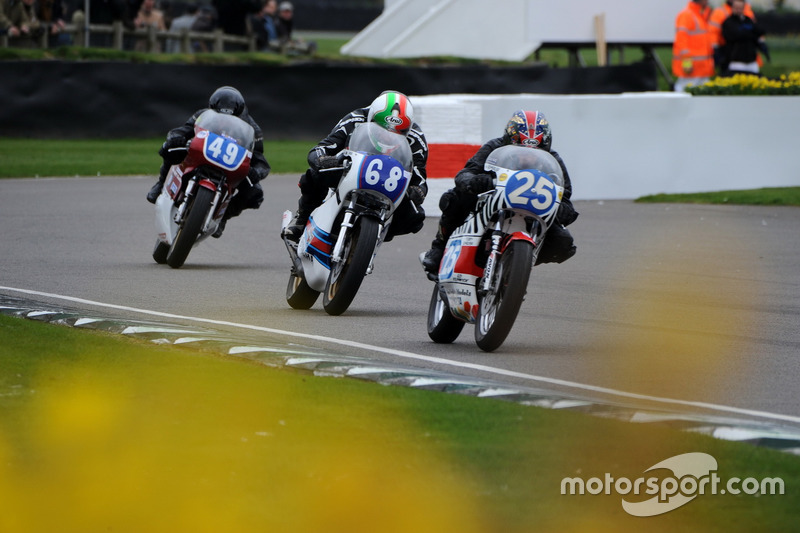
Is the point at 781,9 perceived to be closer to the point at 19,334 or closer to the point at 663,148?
the point at 663,148

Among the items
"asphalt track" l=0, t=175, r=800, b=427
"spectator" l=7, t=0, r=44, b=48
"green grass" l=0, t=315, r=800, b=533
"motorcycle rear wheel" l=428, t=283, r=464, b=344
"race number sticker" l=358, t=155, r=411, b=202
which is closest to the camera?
"green grass" l=0, t=315, r=800, b=533

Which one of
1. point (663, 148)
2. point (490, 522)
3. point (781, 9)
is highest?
point (781, 9)

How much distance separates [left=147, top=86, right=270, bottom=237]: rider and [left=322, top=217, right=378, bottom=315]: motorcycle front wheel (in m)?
2.60

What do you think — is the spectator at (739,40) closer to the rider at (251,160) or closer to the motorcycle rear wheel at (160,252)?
the rider at (251,160)

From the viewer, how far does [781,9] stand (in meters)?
60.3

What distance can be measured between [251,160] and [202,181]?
597mm

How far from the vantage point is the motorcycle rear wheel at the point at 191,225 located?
40.3 ft

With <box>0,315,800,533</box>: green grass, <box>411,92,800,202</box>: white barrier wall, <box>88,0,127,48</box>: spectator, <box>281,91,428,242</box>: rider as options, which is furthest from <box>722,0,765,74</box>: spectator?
<box>0,315,800,533</box>: green grass

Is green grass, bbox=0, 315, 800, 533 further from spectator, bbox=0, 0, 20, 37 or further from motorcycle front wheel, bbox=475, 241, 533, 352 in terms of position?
spectator, bbox=0, 0, 20, 37

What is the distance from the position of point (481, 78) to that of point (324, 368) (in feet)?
61.7

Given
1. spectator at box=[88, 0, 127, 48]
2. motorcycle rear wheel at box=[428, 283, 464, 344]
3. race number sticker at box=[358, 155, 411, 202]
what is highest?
spectator at box=[88, 0, 127, 48]

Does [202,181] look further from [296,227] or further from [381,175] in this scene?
[381,175]

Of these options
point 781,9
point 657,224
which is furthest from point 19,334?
point 781,9

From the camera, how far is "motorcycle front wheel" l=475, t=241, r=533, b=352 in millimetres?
8219
